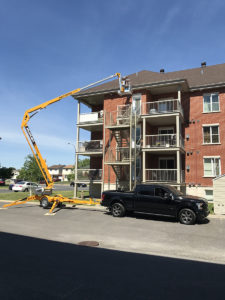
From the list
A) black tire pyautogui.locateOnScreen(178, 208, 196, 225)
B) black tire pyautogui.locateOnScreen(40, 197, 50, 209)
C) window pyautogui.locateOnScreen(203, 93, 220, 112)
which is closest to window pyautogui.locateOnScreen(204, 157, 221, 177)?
window pyautogui.locateOnScreen(203, 93, 220, 112)

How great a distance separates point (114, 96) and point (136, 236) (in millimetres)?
17089

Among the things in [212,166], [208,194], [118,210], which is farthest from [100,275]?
[212,166]

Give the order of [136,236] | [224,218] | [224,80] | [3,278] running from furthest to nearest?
1. [224,80]
2. [224,218]
3. [136,236]
4. [3,278]

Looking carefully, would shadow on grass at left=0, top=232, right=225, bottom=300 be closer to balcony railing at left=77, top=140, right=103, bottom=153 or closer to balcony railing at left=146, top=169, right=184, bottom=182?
balcony railing at left=146, top=169, right=184, bottom=182

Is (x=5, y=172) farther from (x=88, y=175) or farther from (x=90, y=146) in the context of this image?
(x=88, y=175)

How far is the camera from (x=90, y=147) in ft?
77.3

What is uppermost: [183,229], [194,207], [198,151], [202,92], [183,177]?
[202,92]

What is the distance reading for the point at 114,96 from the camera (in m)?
23.2

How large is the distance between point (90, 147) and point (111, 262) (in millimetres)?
18182

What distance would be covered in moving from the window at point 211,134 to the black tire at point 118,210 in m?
12.1

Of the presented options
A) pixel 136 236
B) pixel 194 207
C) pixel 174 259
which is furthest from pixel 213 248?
pixel 194 207

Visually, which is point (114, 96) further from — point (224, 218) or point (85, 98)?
point (224, 218)

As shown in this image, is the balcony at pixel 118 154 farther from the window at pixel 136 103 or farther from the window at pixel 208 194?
the window at pixel 208 194

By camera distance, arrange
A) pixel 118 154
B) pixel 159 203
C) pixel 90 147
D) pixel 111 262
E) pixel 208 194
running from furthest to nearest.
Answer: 1. pixel 90 147
2. pixel 118 154
3. pixel 208 194
4. pixel 159 203
5. pixel 111 262
